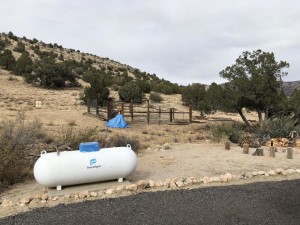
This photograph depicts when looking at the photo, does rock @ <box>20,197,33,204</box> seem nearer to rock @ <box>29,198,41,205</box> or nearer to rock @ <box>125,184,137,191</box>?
rock @ <box>29,198,41,205</box>

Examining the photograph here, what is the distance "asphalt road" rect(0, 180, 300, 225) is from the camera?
20.4 ft

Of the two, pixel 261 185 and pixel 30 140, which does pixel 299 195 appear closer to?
pixel 261 185

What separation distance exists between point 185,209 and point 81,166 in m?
2.48

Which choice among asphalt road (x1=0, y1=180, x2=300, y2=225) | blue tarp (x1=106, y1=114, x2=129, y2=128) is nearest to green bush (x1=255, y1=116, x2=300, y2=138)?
blue tarp (x1=106, y1=114, x2=129, y2=128)

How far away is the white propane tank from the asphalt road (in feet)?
2.93

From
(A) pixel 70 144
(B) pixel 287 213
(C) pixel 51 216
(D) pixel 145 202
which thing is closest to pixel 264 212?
(B) pixel 287 213

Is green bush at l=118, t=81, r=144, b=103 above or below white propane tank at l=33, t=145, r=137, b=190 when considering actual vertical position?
above

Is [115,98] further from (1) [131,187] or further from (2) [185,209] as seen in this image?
(2) [185,209]

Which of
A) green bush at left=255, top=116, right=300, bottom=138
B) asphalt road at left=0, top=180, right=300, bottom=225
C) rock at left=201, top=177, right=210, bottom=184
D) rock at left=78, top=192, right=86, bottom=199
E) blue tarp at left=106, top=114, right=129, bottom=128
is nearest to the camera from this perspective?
asphalt road at left=0, top=180, right=300, bottom=225

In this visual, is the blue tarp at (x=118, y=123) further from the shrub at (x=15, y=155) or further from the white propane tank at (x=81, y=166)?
the white propane tank at (x=81, y=166)

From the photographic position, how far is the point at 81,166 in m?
7.96

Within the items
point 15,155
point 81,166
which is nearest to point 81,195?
point 81,166

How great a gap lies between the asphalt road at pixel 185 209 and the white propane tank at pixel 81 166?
2.93 ft

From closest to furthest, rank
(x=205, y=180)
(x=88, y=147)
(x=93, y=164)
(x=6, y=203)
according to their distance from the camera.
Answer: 1. (x=6, y=203)
2. (x=93, y=164)
3. (x=88, y=147)
4. (x=205, y=180)
